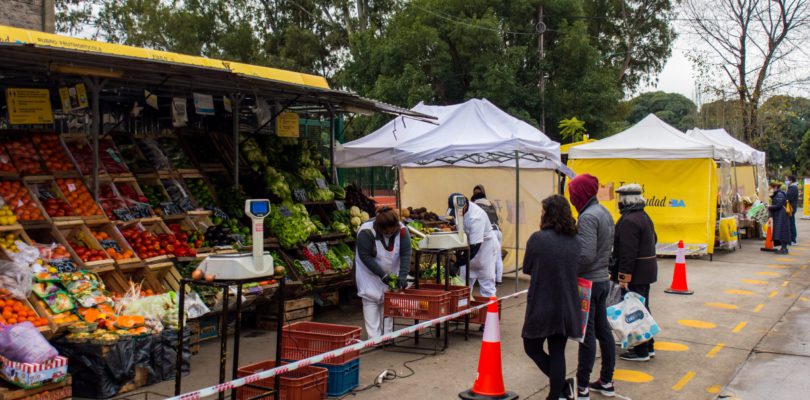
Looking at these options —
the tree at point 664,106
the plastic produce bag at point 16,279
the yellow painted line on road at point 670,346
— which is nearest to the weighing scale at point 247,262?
the plastic produce bag at point 16,279

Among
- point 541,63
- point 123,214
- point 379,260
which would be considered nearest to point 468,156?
point 379,260

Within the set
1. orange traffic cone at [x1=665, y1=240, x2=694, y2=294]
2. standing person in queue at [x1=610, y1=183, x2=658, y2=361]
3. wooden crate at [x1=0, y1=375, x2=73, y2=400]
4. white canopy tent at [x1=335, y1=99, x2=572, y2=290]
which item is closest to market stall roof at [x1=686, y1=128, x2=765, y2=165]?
white canopy tent at [x1=335, y1=99, x2=572, y2=290]

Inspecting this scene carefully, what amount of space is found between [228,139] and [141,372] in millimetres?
4798

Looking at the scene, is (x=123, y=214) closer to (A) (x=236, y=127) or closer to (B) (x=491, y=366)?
(A) (x=236, y=127)

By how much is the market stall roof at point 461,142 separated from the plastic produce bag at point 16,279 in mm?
7080

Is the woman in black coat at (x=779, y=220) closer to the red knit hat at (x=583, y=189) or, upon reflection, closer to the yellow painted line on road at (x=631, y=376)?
the yellow painted line on road at (x=631, y=376)

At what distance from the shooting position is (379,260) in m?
7.67

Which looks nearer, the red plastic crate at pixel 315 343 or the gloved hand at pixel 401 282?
the red plastic crate at pixel 315 343

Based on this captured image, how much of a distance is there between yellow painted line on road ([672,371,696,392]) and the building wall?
11555mm

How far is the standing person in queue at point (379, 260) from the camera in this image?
7.47 metres

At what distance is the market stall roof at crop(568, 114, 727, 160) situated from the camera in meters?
15.8

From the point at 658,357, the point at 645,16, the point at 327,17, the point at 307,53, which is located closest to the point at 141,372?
the point at 658,357

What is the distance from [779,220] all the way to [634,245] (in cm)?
1303

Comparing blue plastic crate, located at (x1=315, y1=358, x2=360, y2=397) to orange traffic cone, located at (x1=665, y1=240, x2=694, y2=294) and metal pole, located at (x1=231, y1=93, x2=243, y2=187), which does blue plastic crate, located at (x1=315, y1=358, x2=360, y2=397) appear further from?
orange traffic cone, located at (x1=665, y1=240, x2=694, y2=294)
